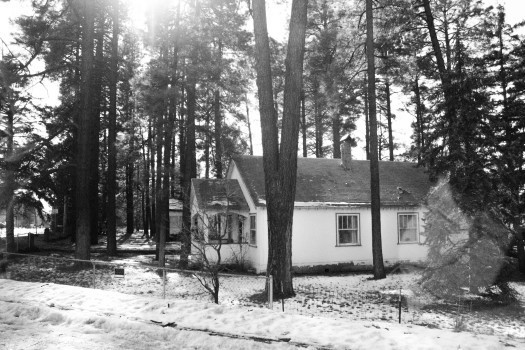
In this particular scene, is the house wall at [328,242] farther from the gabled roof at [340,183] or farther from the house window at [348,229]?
the gabled roof at [340,183]

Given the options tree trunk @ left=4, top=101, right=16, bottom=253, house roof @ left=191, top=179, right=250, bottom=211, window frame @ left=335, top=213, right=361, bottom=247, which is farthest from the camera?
tree trunk @ left=4, top=101, right=16, bottom=253

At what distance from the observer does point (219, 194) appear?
1941cm

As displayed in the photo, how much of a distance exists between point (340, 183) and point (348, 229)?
2607 millimetres

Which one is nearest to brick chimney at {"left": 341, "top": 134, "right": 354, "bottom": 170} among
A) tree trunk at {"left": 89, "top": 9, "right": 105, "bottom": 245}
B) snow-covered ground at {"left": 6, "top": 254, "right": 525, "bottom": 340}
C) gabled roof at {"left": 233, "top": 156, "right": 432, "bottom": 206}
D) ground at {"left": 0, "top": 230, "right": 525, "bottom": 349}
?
gabled roof at {"left": 233, "top": 156, "right": 432, "bottom": 206}

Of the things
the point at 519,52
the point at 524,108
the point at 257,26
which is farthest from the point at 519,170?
the point at 257,26

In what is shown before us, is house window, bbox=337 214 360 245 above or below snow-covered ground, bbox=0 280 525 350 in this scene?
above

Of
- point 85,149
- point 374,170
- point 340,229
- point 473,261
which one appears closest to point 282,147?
point 374,170

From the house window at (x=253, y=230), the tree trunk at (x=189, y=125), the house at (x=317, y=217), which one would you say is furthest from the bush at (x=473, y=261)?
the tree trunk at (x=189, y=125)

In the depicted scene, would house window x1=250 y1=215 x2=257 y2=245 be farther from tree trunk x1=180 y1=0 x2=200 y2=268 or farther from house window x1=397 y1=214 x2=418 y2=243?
house window x1=397 y1=214 x2=418 y2=243

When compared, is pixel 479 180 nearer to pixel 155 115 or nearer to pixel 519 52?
pixel 519 52

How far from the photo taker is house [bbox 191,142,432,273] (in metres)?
18.3

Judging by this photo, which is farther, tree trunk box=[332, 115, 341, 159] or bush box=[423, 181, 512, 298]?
tree trunk box=[332, 115, 341, 159]

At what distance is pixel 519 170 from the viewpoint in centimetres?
1767

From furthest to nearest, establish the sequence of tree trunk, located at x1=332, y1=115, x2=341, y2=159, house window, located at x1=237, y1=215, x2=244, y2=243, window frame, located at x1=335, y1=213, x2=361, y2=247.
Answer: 1. tree trunk, located at x1=332, y1=115, x2=341, y2=159
2. house window, located at x1=237, y1=215, x2=244, y2=243
3. window frame, located at x1=335, y1=213, x2=361, y2=247
